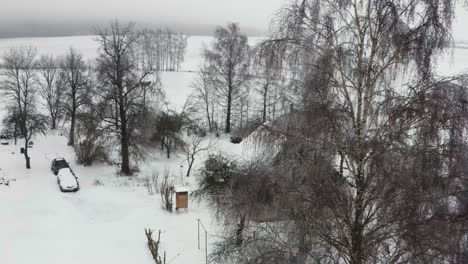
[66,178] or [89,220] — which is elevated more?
[66,178]

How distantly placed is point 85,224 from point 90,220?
1.51 ft

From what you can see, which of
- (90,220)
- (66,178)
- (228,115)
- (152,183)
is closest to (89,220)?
(90,220)

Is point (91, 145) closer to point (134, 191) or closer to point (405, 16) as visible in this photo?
point (134, 191)

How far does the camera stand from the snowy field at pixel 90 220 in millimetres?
14338

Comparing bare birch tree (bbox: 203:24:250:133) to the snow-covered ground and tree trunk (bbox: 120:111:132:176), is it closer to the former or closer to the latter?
tree trunk (bbox: 120:111:132:176)

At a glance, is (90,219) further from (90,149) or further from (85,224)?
(90,149)

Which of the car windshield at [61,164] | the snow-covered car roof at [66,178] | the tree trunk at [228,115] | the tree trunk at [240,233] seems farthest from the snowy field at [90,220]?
the tree trunk at [228,115]

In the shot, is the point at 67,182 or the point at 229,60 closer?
the point at 67,182

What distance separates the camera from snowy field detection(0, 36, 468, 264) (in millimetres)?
14338

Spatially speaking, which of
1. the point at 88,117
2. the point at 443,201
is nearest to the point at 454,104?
the point at 443,201

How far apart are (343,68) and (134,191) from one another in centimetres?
1621

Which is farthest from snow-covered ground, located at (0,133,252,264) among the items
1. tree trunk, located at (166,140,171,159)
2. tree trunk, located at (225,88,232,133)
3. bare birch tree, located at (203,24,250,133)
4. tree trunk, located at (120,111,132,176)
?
bare birch tree, located at (203,24,250,133)

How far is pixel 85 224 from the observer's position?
16.9 metres

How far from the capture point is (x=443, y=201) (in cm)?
663
